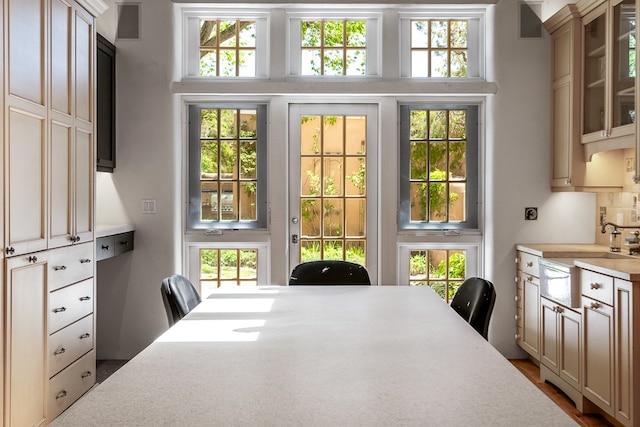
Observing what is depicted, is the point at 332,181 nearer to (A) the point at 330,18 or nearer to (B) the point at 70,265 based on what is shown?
(A) the point at 330,18

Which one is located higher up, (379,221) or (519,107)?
(519,107)

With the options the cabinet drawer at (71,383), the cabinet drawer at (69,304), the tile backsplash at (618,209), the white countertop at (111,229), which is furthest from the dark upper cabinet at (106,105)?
the tile backsplash at (618,209)

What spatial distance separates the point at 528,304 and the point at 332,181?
5.54 feet

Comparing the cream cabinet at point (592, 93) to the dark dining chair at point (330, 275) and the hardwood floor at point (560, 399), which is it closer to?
the hardwood floor at point (560, 399)

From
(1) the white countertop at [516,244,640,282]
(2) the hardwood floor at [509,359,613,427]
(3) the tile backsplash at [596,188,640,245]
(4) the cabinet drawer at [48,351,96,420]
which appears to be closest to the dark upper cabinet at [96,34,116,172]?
(4) the cabinet drawer at [48,351,96,420]

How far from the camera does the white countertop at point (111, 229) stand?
3571mm

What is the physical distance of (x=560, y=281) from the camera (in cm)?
338

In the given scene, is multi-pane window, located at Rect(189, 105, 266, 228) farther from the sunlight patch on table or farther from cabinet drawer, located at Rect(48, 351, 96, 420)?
the sunlight patch on table

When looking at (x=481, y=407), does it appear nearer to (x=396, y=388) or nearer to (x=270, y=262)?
(x=396, y=388)

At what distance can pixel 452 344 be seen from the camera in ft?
5.45

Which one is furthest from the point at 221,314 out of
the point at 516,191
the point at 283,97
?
the point at 516,191

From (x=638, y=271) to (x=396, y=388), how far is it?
1.96 meters

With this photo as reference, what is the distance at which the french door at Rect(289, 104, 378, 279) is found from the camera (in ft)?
14.4

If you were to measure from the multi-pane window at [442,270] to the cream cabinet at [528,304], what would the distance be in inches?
17.5
